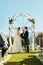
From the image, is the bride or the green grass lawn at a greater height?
the bride

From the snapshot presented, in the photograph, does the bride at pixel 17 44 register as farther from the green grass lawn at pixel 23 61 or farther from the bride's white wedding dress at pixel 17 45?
the green grass lawn at pixel 23 61

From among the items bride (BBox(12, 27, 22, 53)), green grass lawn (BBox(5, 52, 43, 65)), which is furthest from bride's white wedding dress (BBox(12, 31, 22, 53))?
green grass lawn (BBox(5, 52, 43, 65))

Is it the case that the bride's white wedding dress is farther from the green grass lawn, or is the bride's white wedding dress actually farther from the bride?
the green grass lawn

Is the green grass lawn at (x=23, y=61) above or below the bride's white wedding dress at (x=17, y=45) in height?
below

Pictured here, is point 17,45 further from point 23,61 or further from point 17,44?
point 23,61

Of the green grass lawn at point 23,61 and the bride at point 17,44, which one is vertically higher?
the bride at point 17,44

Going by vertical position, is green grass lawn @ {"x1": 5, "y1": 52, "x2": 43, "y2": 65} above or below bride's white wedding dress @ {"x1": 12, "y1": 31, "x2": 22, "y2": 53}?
below

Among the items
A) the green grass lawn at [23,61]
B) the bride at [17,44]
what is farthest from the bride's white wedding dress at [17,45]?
the green grass lawn at [23,61]

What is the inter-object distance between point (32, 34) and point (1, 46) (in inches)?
564

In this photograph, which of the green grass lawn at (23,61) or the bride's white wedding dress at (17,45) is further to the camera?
the bride's white wedding dress at (17,45)

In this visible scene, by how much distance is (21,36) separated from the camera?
24.4 metres

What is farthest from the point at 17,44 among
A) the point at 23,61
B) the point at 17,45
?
the point at 23,61

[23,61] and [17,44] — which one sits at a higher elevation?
[17,44]

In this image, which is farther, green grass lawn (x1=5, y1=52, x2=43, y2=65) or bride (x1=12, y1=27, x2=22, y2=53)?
bride (x1=12, y1=27, x2=22, y2=53)
